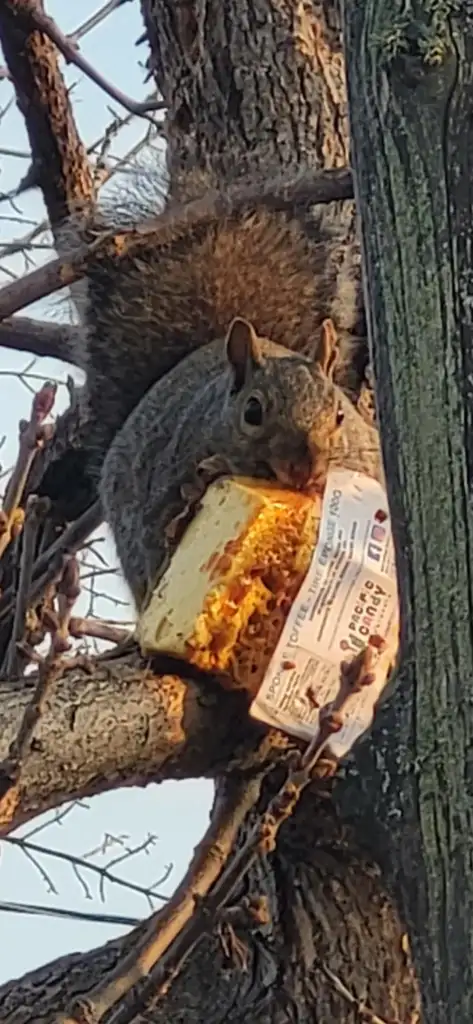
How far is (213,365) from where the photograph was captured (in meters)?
2.30

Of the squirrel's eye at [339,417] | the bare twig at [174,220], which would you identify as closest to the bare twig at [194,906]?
the bare twig at [174,220]

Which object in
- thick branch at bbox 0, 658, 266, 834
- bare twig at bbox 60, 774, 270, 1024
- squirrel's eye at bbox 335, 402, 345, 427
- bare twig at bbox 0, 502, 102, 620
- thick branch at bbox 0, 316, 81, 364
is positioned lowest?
bare twig at bbox 60, 774, 270, 1024

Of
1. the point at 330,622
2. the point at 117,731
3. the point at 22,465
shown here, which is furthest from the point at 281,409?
the point at 22,465

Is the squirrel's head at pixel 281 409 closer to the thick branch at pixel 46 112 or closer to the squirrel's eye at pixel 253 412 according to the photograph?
the squirrel's eye at pixel 253 412

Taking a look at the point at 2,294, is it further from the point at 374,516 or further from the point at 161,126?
the point at 161,126

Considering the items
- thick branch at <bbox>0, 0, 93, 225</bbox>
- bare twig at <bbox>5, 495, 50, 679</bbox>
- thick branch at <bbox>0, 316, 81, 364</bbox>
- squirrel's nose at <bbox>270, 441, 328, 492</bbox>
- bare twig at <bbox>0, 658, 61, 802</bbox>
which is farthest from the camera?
thick branch at <bbox>0, 316, 81, 364</bbox>

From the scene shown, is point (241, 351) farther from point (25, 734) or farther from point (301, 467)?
point (25, 734)

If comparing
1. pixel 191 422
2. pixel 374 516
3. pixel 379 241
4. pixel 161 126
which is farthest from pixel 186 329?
pixel 379 241

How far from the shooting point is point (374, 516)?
5.89 feet

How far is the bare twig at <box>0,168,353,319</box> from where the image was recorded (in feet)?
5.06

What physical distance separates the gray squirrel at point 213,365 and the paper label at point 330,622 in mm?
220

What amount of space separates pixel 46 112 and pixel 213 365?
421 millimetres

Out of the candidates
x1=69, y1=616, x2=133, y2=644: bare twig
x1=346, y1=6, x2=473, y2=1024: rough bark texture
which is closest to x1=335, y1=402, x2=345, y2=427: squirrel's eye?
x1=69, y1=616, x2=133, y2=644: bare twig

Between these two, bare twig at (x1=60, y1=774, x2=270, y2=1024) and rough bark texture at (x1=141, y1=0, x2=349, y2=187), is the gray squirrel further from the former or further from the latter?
bare twig at (x1=60, y1=774, x2=270, y2=1024)
